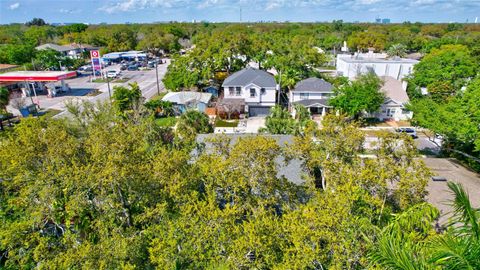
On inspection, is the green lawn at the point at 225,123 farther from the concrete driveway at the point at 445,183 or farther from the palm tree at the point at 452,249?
the palm tree at the point at 452,249

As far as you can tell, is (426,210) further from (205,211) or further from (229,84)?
(229,84)

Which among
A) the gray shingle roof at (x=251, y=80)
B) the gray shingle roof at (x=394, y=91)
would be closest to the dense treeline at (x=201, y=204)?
the gray shingle roof at (x=251, y=80)

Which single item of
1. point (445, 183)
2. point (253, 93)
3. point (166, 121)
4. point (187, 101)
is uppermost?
point (253, 93)

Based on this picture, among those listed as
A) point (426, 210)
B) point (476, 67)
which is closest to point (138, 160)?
point (426, 210)

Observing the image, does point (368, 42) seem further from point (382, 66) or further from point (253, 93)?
point (253, 93)

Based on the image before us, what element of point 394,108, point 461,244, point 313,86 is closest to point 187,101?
point 313,86

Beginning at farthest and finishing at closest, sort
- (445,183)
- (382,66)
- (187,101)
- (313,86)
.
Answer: (382,66) → (313,86) → (187,101) → (445,183)

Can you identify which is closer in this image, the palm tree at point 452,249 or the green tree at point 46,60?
the palm tree at point 452,249
